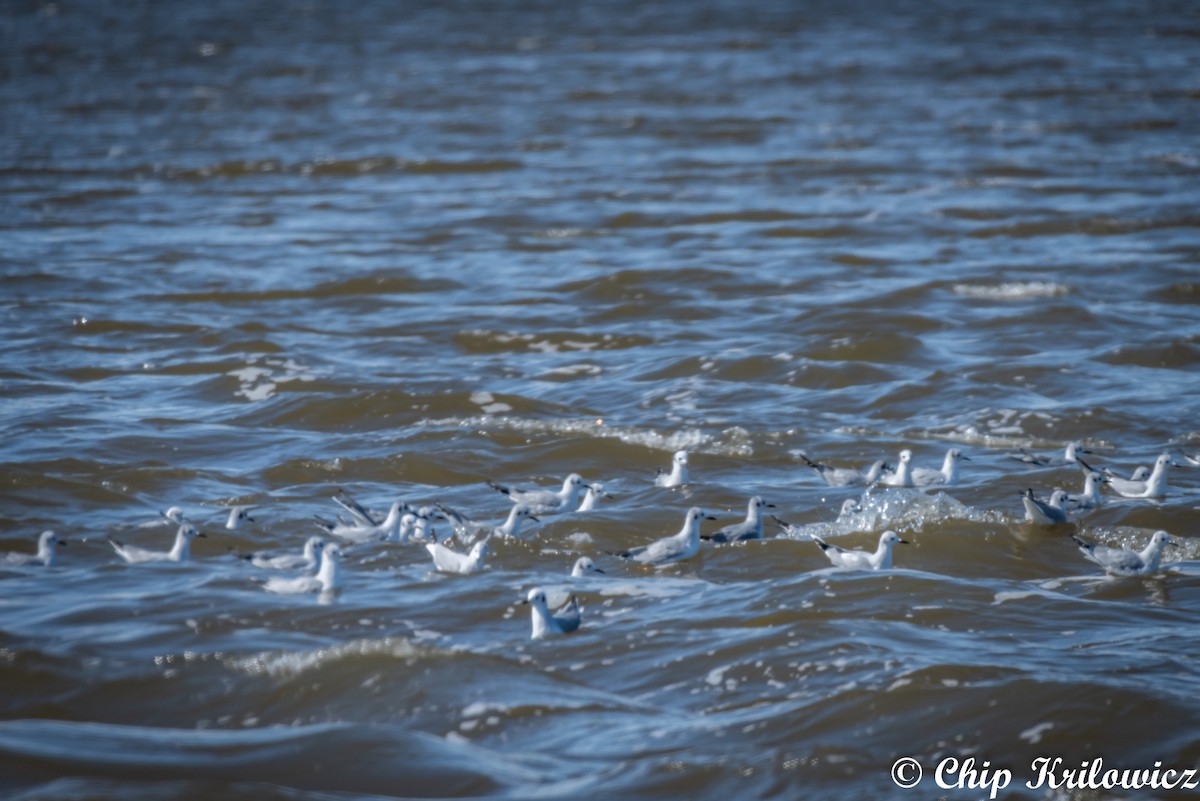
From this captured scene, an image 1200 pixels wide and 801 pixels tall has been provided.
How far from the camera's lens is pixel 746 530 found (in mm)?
11664

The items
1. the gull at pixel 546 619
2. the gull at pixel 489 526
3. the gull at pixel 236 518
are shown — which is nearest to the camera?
the gull at pixel 546 619

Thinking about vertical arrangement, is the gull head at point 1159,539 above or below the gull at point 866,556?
above

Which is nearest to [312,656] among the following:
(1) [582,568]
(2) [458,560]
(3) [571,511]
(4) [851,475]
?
(2) [458,560]

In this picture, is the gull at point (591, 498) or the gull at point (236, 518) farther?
the gull at point (591, 498)

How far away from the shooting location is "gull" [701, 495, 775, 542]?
1157cm

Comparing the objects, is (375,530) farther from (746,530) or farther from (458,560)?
(746,530)

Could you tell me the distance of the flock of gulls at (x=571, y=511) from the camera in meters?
10.8

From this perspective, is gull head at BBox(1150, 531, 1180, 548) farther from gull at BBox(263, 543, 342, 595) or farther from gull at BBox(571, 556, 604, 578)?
gull at BBox(263, 543, 342, 595)

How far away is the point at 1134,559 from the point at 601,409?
600 centimetres

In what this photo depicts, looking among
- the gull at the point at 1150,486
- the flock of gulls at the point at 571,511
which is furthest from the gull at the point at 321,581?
the gull at the point at 1150,486

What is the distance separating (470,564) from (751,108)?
24488mm

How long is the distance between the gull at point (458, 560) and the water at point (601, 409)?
128 millimetres

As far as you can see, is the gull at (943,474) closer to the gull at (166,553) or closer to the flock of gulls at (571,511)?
the flock of gulls at (571,511)

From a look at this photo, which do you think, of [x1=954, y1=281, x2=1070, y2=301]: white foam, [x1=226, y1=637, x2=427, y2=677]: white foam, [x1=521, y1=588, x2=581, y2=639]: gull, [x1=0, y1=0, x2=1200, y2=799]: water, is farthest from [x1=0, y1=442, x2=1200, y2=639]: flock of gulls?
[x1=954, y1=281, x2=1070, y2=301]: white foam
